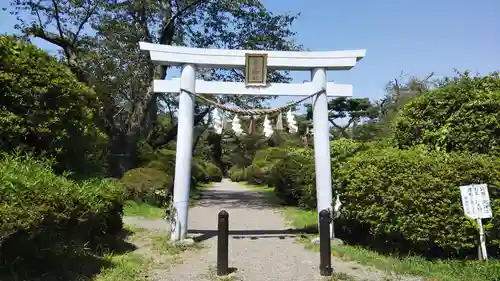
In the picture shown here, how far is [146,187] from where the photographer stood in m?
15.2

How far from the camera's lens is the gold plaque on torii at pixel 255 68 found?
8.89 m

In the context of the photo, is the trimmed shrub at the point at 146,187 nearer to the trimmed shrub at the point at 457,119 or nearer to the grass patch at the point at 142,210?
the grass patch at the point at 142,210

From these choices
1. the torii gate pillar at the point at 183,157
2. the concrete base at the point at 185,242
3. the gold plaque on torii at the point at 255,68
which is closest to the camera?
the concrete base at the point at 185,242

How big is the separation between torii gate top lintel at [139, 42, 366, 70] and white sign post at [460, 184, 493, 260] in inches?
140

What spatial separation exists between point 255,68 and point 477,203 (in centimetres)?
475

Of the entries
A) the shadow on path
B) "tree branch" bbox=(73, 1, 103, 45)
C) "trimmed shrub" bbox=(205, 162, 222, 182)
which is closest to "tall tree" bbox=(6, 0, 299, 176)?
"tree branch" bbox=(73, 1, 103, 45)

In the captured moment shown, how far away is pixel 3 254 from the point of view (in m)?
4.79

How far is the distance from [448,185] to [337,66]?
11.2ft

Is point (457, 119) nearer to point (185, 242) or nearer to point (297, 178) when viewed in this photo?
point (185, 242)

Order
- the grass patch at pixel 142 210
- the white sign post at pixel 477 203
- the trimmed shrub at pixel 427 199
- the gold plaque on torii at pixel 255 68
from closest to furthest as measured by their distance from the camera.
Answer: the white sign post at pixel 477 203 < the trimmed shrub at pixel 427 199 < the gold plaque on torii at pixel 255 68 < the grass patch at pixel 142 210

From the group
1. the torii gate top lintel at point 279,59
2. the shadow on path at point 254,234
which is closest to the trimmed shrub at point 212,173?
the shadow on path at point 254,234

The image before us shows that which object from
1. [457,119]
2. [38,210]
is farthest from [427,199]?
[38,210]

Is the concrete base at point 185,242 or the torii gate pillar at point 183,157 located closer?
the concrete base at point 185,242

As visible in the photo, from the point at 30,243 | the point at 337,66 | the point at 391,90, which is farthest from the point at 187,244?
the point at 391,90
